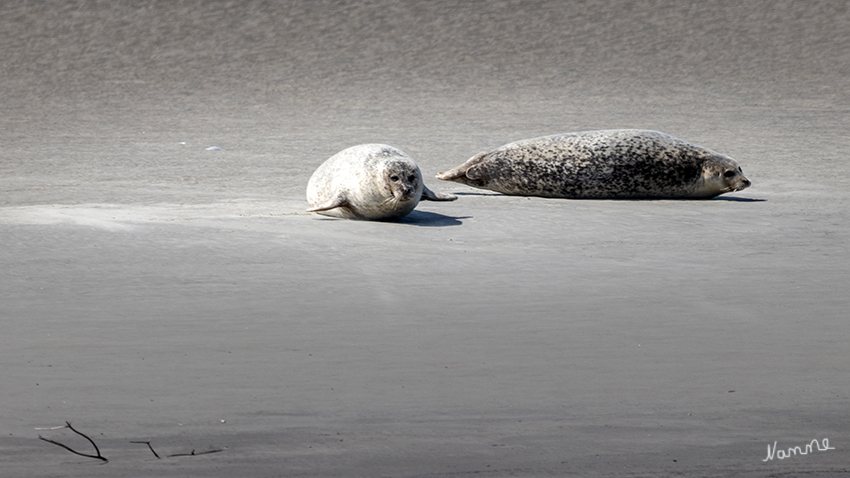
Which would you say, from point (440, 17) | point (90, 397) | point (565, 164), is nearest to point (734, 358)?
point (90, 397)

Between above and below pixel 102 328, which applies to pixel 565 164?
above

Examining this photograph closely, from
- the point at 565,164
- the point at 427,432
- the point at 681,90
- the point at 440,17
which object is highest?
the point at 440,17

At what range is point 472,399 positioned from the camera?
11.3 ft

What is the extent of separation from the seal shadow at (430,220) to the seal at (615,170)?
61.0 inches

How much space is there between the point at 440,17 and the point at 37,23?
959 cm

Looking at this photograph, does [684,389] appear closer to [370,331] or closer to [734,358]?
[734,358]

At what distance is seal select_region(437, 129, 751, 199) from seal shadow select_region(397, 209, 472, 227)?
1.55 metres

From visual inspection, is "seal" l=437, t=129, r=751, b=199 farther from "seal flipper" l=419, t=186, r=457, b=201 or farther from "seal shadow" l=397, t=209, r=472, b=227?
"seal shadow" l=397, t=209, r=472, b=227

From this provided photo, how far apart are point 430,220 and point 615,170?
2182 mm

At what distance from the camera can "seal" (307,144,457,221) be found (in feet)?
23.6

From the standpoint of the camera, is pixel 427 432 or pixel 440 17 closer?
pixel 427 432

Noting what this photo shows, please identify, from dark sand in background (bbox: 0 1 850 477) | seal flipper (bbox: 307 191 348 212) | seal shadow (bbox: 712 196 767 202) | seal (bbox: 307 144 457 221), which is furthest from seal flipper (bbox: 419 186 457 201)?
seal shadow (bbox: 712 196 767 202)

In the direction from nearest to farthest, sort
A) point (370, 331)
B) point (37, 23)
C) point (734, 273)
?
point (370, 331) → point (734, 273) → point (37, 23)

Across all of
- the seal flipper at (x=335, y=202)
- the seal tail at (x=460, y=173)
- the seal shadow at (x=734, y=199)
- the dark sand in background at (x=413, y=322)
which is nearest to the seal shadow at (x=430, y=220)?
the dark sand in background at (x=413, y=322)
